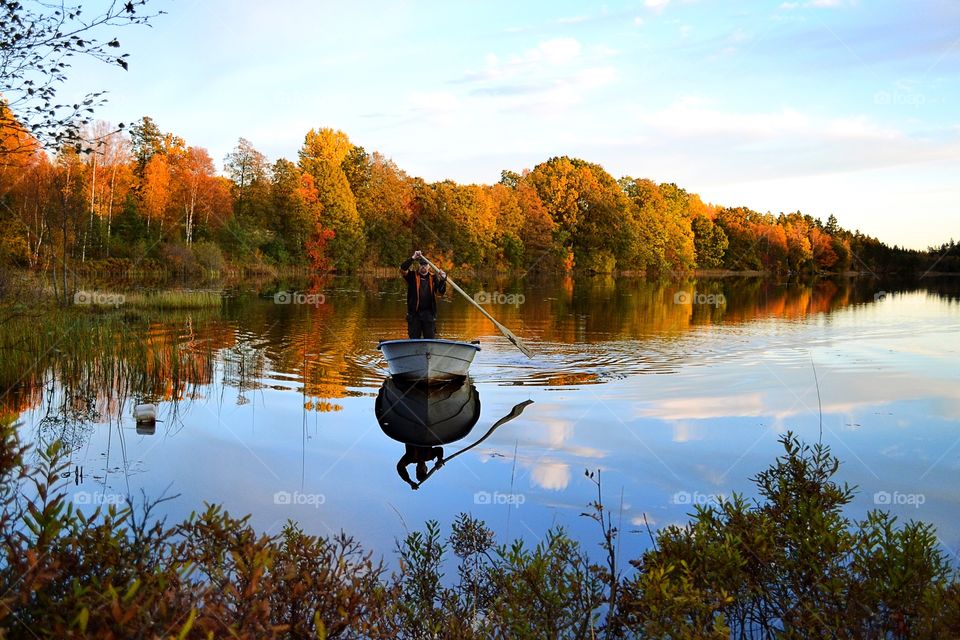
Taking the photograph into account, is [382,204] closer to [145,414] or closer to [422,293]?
[422,293]

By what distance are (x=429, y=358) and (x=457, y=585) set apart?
776 cm

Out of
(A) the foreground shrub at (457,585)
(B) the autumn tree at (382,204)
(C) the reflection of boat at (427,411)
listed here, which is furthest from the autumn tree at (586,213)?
(A) the foreground shrub at (457,585)

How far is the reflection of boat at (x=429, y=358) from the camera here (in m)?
12.7

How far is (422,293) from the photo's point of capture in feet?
46.0

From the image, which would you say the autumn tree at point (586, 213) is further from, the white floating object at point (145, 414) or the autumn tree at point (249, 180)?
the white floating object at point (145, 414)

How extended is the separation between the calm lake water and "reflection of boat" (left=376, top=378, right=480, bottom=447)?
0.23 m

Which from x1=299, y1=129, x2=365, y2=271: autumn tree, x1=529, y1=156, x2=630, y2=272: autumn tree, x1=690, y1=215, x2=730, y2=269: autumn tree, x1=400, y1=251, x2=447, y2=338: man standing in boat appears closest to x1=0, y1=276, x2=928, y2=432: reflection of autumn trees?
x1=400, y1=251, x2=447, y2=338: man standing in boat

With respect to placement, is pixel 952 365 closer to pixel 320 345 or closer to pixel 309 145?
pixel 320 345

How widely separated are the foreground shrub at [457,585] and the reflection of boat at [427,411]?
4.66 meters

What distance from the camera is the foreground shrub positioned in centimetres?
266

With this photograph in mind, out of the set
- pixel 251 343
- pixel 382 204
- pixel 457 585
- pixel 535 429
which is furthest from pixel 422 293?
pixel 382 204

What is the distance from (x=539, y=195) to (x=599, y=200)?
22.5 feet

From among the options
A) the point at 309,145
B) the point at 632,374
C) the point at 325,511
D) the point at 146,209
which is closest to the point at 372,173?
the point at 309,145

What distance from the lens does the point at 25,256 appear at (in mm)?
34031
